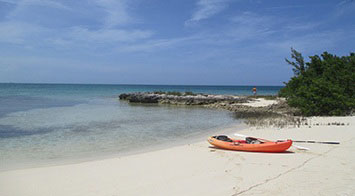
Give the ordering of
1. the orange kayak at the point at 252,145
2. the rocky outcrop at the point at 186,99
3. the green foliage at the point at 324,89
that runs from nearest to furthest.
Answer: the orange kayak at the point at 252,145 → the green foliage at the point at 324,89 → the rocky outcrop at the point at 186,99

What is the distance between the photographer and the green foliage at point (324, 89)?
62.9ft

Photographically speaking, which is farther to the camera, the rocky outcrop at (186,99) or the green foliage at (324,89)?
the rocky outcrop at (186,99)

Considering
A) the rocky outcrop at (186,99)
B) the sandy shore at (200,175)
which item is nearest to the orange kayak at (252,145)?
the sandy shore at (200,175)

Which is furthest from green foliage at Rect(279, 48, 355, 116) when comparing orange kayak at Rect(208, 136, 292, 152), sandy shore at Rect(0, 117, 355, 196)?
orange kayak at Rect(208, 136, 292, 152)

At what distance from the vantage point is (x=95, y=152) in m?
10.2

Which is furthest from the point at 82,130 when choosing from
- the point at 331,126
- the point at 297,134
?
the point at 331,126

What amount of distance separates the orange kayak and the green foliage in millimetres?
12396

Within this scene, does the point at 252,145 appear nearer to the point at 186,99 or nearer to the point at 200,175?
the point at 200,175

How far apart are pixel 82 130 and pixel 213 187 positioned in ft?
36.6

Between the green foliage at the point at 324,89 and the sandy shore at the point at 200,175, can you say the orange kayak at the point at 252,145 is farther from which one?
the green foliage at the point at 324,89

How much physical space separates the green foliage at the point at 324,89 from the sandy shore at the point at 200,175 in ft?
35.1

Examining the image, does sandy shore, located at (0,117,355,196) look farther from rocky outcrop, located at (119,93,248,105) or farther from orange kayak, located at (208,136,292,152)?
rocky outcrop, located at (119,93,248,105)

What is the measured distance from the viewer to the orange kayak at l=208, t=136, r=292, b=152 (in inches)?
356

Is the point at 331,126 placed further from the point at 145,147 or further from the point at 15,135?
the point at 15,135
